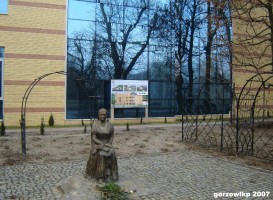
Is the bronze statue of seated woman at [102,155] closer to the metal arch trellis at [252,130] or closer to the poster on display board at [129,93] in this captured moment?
the metal arch trellis at [252,130]

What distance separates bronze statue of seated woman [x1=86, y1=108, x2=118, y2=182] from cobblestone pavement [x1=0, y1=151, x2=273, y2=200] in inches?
10.6

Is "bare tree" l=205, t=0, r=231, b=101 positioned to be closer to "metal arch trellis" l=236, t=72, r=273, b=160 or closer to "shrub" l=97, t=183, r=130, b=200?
"metal arch trellis" l=236, t=72, r=273, b=160

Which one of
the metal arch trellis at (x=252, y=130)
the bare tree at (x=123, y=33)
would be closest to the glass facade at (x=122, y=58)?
the bare tree at (x=123, y=33)

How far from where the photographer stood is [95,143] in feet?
24.0

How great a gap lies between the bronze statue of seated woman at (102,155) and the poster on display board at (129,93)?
43.3 feet

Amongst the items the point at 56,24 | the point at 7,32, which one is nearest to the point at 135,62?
the point at 56,24

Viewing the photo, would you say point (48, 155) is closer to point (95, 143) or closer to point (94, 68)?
point (95, 143)

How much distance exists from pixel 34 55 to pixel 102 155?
13808 mm

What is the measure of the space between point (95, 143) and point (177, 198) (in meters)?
2.21

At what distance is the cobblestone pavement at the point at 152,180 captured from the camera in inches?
264

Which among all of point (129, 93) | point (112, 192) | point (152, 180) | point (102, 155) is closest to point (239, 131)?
point (129, 93)

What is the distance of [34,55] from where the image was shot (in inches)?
758

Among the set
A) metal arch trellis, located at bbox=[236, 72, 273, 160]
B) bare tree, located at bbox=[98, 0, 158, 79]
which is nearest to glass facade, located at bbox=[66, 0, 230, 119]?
bare tree, located at bbox=[98, 0, 158, 79]

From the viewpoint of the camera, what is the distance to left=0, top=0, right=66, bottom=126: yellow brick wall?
61.4ft
